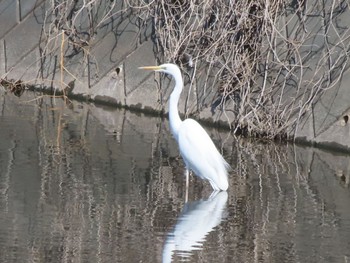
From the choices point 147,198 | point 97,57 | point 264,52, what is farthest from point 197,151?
point 97,57

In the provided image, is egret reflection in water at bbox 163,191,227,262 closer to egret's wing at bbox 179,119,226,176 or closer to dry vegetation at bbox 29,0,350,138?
egret's wing at bbox 179,119,226,176

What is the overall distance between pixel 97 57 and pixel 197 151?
3.66m

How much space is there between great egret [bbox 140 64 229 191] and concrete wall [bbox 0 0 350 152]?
1863 mm

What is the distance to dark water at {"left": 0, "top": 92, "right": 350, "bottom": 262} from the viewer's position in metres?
6.83

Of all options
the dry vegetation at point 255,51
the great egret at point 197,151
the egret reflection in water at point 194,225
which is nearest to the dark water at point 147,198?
the egret reflection in water at point 194,225

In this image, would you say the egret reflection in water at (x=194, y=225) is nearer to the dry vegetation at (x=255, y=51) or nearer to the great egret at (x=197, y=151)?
the great egret at (x=197, y=151)

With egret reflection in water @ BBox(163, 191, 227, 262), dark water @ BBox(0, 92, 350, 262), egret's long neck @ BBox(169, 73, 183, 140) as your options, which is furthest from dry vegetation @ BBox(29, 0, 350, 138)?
egret reflection in water @ BBox(163, 191, 227, 262)

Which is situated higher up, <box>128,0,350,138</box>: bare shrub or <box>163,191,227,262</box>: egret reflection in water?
<box>128,0,350,138</box>: bare shrub

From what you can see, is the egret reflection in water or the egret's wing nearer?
the egret reflection in water

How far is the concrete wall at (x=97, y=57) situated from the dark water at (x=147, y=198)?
1.21 feet

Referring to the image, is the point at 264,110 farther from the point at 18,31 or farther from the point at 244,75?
the point at 18,31

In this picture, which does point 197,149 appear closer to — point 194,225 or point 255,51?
point 194,225

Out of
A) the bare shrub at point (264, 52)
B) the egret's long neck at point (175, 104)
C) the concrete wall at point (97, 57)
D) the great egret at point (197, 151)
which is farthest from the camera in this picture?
the concrete wall at point (97, 57)

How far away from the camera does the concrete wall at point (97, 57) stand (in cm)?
1141
